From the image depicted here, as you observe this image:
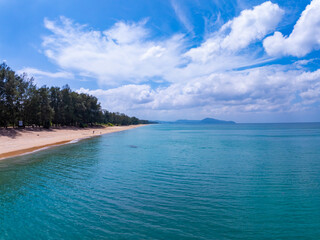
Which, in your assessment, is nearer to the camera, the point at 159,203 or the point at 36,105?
the point at 159,203

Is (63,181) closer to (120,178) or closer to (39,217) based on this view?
(120,178)

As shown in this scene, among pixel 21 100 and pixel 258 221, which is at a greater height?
pixel 21 100

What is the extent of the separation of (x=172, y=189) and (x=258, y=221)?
6403 mm

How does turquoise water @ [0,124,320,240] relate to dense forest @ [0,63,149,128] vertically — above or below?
below

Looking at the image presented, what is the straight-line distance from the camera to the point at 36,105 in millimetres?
65812

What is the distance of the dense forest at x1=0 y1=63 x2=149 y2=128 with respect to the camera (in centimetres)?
5228

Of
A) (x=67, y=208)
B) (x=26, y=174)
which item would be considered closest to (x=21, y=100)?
(x=26, y=174)

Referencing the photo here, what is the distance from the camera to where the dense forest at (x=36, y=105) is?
52.3 metres

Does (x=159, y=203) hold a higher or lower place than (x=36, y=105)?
lower

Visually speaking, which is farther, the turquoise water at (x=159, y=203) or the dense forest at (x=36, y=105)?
the dense forest at (x=36, y=105)

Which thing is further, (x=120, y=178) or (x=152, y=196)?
(x=120, y=178)

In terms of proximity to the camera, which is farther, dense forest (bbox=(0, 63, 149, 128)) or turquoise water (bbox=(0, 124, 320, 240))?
dense forest (bbox=(0, 63, 149, 128))

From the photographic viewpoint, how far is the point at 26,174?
1950 cm

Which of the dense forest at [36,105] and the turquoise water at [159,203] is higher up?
the dense forest at [36,105]
